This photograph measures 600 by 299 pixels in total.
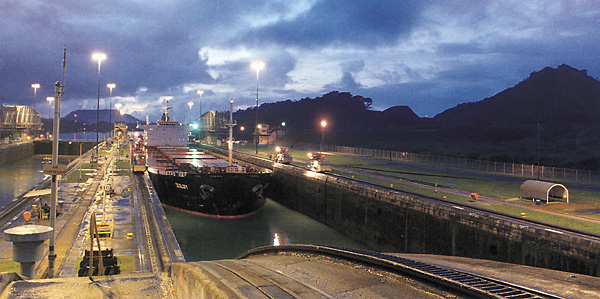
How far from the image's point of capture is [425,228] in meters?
29.5

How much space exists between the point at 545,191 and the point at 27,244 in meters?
31.5

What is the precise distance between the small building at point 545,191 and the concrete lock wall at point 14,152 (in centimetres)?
9705

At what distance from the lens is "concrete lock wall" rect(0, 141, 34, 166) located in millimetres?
91631

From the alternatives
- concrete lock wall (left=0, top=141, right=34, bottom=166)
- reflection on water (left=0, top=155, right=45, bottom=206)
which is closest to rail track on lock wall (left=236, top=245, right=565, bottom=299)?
reflection on water (left=0, top=155, right=45, bottom=206)

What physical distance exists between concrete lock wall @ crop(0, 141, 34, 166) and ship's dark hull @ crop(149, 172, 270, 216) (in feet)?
219

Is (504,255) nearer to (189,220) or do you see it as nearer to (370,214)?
(370,214)

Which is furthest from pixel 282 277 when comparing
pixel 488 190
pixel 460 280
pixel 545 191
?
pixel 488 190

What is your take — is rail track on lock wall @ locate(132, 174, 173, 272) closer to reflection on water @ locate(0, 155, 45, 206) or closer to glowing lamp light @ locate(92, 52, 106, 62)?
glowing lamp light @ locate(92, 52, 106, 62)

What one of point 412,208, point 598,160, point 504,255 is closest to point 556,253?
point 504,255

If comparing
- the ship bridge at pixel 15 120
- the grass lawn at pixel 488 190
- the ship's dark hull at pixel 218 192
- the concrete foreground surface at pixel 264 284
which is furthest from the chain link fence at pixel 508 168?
the ship bridge at pixel 15 120

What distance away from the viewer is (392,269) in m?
12.1

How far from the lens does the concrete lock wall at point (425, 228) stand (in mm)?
19719

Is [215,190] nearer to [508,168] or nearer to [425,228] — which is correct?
[425,228]

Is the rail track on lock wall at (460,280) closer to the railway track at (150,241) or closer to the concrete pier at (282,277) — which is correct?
the concrete pier at (282,277)
